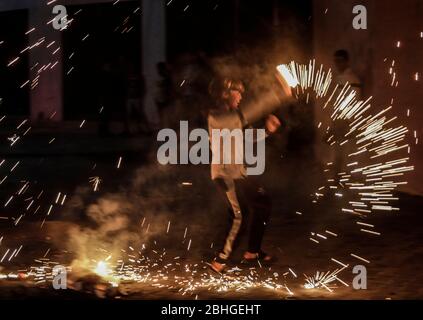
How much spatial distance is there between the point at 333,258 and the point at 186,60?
30.3ft

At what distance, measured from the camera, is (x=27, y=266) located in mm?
6684

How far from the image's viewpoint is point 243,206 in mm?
6547

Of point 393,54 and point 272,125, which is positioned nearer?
point 272,125

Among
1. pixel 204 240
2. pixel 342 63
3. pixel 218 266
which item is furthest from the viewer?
pixel 342 63

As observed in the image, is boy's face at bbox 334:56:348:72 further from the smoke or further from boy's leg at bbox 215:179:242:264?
boy's leg at bbox 215:179:242:264

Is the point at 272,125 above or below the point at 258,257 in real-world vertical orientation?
above

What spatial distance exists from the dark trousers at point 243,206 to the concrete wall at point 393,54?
3627 mm

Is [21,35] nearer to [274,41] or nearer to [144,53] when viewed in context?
[144,53]

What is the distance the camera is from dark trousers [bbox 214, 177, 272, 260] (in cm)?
646

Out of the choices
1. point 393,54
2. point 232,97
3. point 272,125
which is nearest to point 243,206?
point 272,125

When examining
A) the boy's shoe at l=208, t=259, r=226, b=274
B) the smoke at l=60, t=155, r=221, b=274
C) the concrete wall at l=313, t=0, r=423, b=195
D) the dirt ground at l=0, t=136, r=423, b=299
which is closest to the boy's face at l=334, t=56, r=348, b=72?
the concrete wall at l=313, t=0, r=423, b=195

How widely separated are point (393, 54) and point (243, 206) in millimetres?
4081

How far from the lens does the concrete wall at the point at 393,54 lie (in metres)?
→ 9.37

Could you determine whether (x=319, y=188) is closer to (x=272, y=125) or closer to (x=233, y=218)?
(x=233, y=218)
